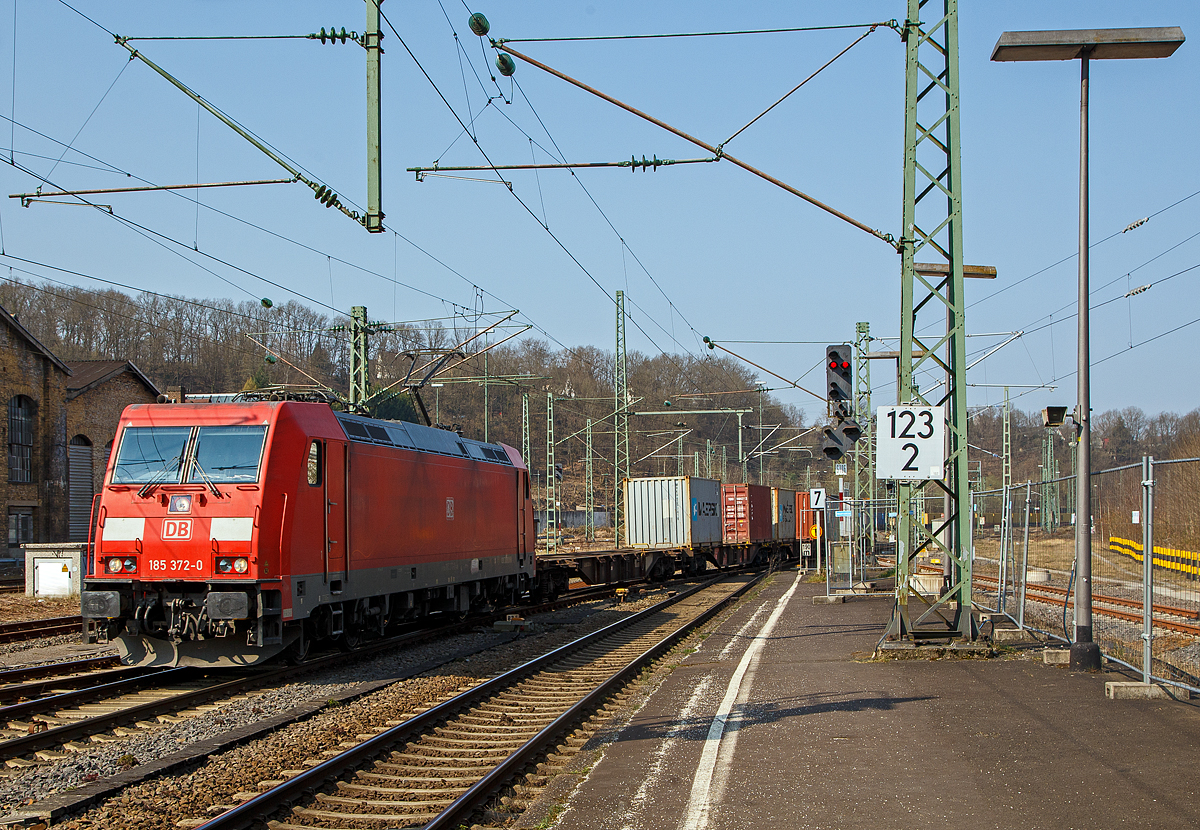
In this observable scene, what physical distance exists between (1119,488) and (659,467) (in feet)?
227

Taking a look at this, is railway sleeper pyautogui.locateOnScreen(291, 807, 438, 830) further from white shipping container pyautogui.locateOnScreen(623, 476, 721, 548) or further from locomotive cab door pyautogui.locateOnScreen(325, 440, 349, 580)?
white shipping container pyautogui.locateOnScreen(623, 476, 721, 548)

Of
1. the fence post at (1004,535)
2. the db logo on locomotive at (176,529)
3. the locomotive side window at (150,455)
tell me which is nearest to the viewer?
the db logo on locomotive at (176,529)

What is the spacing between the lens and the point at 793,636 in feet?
51.3

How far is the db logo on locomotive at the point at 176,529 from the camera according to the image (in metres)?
11.4

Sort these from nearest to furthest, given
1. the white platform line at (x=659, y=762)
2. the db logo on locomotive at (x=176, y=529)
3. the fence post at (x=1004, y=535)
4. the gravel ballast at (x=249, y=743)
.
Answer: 1. the white platform line at (x=659, y=762)
2. the gravel ballast at (x=249, y=743)
3. the db logo on locomotive at (x=176, y=529)
4. the fence post at (x=1004, y=535)

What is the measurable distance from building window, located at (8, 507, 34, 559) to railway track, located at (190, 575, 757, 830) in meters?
28.4

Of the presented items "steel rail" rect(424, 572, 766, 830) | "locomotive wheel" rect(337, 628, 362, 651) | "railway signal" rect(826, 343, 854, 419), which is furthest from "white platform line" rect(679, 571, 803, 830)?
"locomotive wheel" rect(337, 628, 362, 651)

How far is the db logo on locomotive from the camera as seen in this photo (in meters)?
11.4

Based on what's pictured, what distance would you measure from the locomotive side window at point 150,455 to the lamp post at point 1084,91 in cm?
1034

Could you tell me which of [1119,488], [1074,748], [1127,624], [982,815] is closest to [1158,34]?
[1119,488]

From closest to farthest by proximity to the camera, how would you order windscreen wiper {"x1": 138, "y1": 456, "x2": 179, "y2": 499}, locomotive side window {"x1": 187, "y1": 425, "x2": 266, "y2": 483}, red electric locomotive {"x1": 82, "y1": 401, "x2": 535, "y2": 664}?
1. red electric locomotive {"x1": 82, "y1": 401, "x2": 535, "y2": 664}
2. locomotive side window {"x1": 187, "y1": 425, "x2": 266, "y2": 483}
3. windscreen wiper {"x1": 138, "y1": 456, "x2": 179, "y2": 499}

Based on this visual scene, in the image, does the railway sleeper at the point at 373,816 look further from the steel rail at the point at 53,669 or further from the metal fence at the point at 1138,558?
the metal fence at the point at 1138,558

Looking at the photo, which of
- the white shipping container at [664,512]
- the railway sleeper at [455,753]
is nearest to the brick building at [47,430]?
the white shipping container at [664,512]

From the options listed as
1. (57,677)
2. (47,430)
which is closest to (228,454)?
(57,677)
